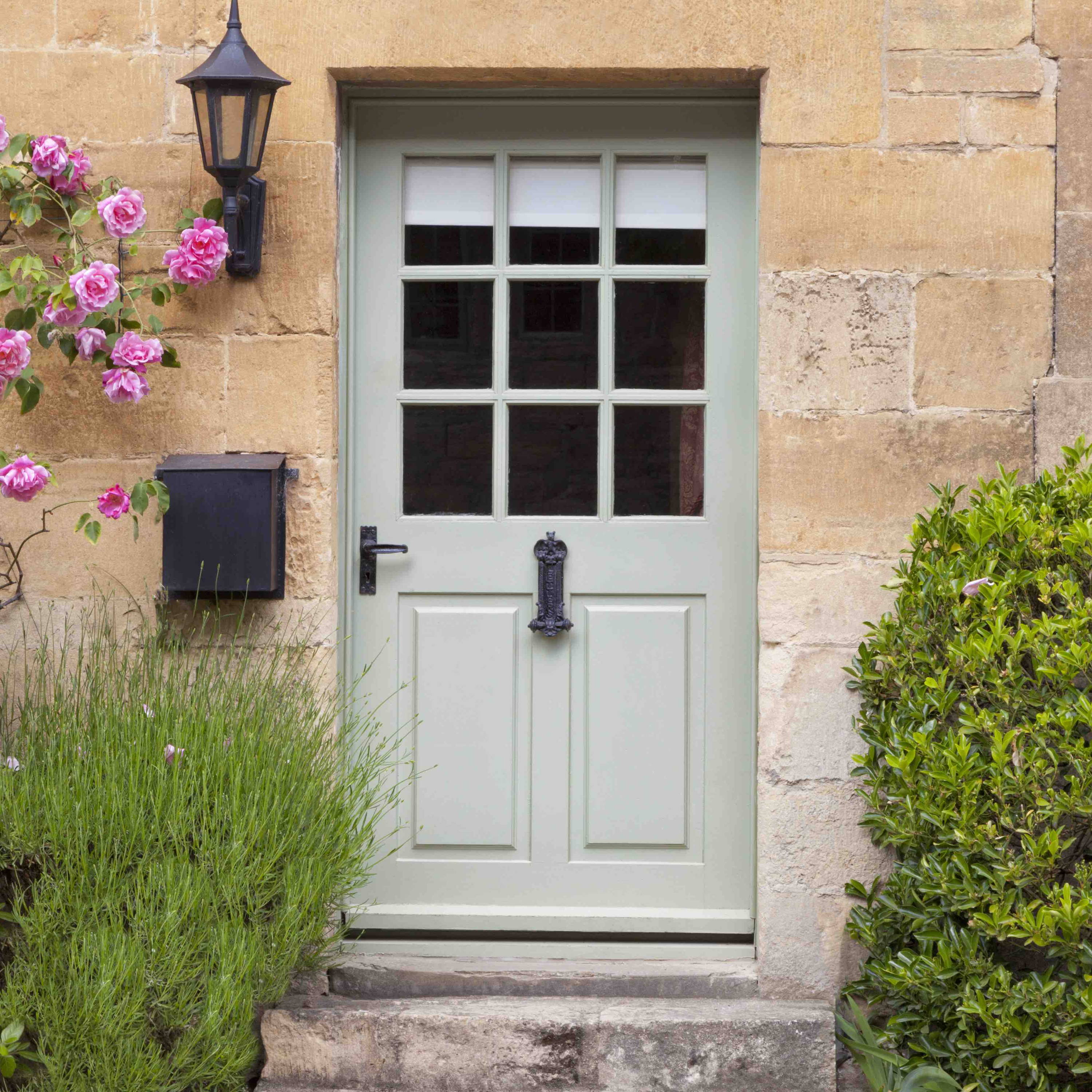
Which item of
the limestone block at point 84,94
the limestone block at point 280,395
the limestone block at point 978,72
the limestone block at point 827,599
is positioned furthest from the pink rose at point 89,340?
the limestone block at point 978,72

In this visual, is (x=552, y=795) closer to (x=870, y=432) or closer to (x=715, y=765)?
(x=715, y=765)

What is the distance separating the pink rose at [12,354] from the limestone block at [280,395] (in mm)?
506

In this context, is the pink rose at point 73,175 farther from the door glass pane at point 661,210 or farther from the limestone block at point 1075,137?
the limestone block at point 1075,137

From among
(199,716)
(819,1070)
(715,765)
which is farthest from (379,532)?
(819,1070)

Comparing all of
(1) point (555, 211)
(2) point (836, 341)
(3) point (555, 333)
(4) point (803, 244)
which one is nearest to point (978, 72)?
(4) point (803, 244)

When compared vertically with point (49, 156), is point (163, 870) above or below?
below

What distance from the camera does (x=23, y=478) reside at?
2680 millimetres

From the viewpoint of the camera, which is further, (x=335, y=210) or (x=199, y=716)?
(x=335, y=210)

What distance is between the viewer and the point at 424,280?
322 centimetres

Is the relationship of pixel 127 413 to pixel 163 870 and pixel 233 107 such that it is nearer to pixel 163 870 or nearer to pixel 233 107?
pixel 233 107

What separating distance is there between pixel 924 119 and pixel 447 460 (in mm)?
1587

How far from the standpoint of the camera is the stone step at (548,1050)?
271cm

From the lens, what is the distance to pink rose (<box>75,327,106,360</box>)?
286 centimetres

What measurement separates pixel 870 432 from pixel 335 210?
1566mm
